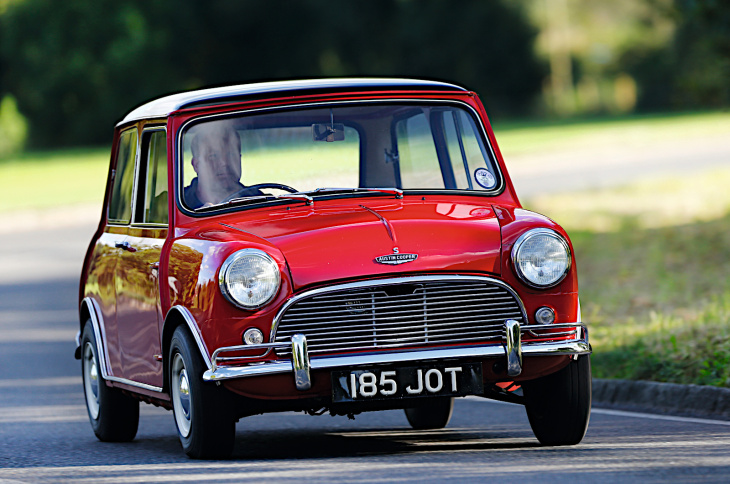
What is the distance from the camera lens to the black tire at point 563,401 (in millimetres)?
6723

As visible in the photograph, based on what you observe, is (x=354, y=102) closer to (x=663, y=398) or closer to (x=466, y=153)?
(x=466, y=153)

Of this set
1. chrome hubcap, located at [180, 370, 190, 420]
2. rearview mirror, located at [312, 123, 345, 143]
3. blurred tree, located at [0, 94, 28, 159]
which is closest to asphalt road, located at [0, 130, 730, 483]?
chrome hubcap, located at [180, 370, 190, 420]

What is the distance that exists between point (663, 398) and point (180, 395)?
11.5ft

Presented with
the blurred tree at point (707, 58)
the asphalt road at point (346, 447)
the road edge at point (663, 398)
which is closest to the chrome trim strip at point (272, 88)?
the asphalt road at point (346, 447)

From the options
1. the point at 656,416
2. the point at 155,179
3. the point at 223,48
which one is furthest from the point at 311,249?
the point at 223,48

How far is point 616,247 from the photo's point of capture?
18.3 m

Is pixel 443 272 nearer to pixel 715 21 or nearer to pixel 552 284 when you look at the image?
pixel 552 284

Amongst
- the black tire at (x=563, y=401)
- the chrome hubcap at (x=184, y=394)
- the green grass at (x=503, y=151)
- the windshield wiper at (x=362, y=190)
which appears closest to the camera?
the chrome hubcap at (x=184, y=394)

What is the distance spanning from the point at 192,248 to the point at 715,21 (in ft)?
39.4

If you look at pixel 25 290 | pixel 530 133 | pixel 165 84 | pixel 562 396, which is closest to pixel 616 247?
pixel 25 290

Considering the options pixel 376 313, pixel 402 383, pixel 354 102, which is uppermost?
pixel 354 102

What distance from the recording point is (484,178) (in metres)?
7.46

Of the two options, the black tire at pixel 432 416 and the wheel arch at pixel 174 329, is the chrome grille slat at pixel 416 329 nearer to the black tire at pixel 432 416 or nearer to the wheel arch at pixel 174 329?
the wheel arch at pixel 174 329

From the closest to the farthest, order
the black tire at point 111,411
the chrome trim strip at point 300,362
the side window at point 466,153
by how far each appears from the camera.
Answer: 1. the chrome trim strip at point 300,362
2. the side window at point 466,153
3. the black tire at point 111,411
